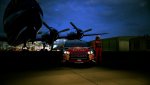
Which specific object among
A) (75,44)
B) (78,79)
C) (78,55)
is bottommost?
(78,79)

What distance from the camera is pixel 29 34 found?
13742mm

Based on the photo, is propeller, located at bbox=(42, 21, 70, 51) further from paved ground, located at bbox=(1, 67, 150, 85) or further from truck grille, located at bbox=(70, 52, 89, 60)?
paved ground, located at bbox=(1, 67, 150, 85)

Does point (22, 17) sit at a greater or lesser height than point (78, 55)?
greater

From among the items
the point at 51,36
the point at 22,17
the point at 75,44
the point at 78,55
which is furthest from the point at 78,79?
the point at 51,36

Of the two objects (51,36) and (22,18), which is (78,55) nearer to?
(22,18)

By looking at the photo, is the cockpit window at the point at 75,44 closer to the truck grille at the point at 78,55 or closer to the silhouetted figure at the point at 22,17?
the truck grille at the point at 78,55

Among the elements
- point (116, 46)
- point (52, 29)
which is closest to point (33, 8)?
point (52, 29)

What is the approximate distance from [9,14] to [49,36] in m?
15.9

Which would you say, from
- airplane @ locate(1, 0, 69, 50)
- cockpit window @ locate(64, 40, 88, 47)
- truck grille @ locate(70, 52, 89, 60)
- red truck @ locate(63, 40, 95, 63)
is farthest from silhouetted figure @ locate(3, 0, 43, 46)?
truck grille @ locate(70, 52, 89, 60)

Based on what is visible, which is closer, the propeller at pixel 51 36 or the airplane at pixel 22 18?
the airplane at pixel 22 18

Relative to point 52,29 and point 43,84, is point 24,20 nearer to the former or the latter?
point 43,84

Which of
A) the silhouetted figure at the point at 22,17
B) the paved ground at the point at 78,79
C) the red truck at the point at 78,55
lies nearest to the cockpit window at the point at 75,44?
the red truck at the point at 78,55

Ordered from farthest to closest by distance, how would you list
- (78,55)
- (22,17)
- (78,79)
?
1. (78,55)
2. (22,17)
3. (78,79)

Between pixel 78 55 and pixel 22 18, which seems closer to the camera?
pixel 22 18
